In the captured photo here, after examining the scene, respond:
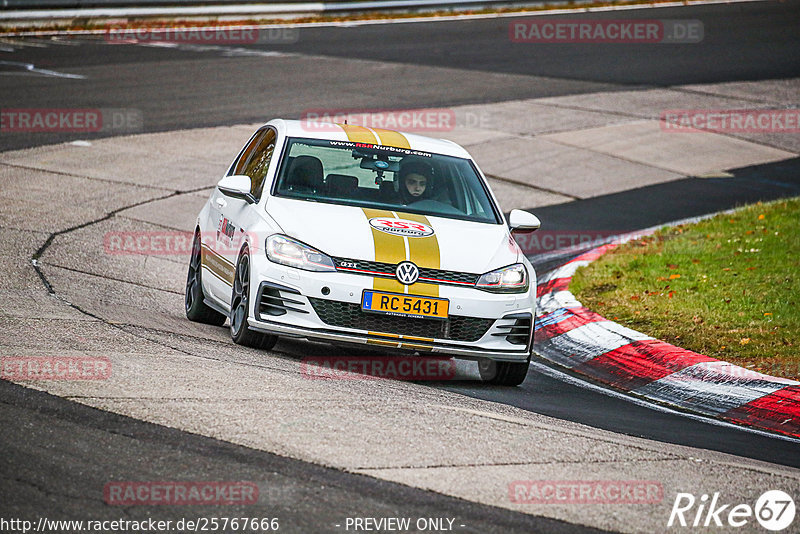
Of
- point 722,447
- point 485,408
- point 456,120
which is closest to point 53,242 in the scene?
point 485,408

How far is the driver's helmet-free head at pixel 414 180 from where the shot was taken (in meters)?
8.64

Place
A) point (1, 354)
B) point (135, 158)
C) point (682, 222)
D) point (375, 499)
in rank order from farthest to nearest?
point (135, 158) < point (682, 222) < point (1, 354) < point (375, 499)

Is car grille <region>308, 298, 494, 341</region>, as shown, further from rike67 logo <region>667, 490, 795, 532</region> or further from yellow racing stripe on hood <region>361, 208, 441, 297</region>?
rike67 logo <region>667, 490, 795, 532</region>

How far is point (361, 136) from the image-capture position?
909 cm

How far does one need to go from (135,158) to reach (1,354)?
9.84 metres

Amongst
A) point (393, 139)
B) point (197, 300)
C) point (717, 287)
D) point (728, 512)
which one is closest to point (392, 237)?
point (393, 139)

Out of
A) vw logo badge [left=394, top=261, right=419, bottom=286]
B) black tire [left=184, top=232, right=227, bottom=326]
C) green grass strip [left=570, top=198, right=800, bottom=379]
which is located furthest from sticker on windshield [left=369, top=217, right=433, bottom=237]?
green grass strip [left=570, top=198, right=800, bottom=379]

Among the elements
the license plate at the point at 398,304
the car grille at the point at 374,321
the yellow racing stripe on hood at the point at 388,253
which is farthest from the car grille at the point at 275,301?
the yellow racing stripe on hood at the point at 388,253

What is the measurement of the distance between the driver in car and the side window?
3.29 feet

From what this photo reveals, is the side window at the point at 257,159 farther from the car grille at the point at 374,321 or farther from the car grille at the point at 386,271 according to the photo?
the car grille at the point at 374,321

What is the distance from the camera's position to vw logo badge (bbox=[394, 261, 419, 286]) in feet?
24.7

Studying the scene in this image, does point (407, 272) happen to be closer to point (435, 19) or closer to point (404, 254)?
point (404, 254)

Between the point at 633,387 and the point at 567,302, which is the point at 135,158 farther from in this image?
the point at 633,387

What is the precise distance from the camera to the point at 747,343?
9.00 meters
